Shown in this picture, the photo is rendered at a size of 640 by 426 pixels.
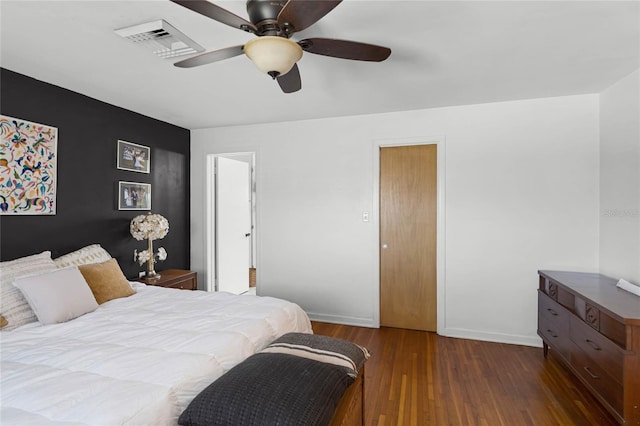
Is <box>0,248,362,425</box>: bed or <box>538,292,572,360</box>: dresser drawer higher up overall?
<box>0,248,362,425</box>: bed

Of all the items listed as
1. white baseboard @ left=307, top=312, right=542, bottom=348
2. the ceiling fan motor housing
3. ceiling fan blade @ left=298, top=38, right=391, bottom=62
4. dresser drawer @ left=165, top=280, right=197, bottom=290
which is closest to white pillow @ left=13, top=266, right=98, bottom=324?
dresser drawer @ left=165, top=280, right=197, bottom=290

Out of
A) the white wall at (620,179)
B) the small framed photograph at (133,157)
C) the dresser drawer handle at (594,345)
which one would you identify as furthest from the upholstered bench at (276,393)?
the small framed photograph at (133,157)

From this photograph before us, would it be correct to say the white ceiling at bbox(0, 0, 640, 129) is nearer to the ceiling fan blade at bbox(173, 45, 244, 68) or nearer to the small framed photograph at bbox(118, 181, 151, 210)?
the ceiling fan blade at bbox(173, 45, 244, 68)

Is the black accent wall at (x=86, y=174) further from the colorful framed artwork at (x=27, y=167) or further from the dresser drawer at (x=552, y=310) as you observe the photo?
the dresser drawer at (x=552, y=310)

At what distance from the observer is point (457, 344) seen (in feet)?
10.9

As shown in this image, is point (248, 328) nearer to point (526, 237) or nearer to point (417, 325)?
point (417, 325)

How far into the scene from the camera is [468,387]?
99.0 inches

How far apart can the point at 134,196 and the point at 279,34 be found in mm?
2861

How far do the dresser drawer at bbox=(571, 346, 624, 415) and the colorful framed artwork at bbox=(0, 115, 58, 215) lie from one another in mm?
4226

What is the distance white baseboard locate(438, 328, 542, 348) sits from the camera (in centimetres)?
326

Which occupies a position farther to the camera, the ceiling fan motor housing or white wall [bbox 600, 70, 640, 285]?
white wall [bbox 600, 70, 640, 285]

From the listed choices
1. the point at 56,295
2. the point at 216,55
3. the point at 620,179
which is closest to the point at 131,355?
the point at 56,295

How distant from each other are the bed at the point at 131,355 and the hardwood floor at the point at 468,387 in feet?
2.14

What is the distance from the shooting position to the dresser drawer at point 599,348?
1.92 metres
